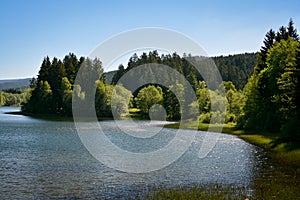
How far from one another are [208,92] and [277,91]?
48.4m

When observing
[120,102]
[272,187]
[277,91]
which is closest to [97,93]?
[120,102]

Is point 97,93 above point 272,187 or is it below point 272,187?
above

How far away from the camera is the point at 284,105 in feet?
183

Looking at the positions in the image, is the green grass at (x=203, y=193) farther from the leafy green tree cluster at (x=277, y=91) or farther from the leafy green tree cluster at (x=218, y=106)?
the leafy green tree cluster at (x=218, y=106)

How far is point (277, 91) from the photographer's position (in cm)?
6325

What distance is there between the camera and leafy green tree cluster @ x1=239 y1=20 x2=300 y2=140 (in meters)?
49.8

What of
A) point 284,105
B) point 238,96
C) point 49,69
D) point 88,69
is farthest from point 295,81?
point 49,69

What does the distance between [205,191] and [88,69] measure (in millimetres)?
126663

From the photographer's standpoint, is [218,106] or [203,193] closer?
[203,193]

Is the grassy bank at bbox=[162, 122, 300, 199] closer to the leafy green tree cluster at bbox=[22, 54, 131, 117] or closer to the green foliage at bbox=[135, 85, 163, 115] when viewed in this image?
the green foliage at bbox=[135, 85, 163, 115]

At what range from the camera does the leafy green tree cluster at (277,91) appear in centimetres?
4981

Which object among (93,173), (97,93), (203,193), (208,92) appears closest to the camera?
(203,193)

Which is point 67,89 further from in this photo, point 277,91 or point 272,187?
point 272,187

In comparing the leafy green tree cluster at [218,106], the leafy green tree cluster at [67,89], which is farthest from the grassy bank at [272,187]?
the leafy green tree cluster at [67,89]
